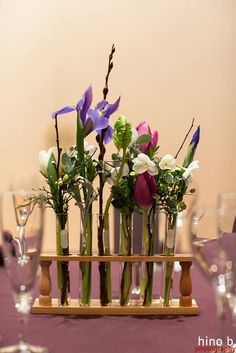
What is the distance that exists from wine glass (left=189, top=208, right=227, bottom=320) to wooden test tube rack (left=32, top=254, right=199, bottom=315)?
0.21m

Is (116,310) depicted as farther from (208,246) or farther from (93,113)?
(93,113)

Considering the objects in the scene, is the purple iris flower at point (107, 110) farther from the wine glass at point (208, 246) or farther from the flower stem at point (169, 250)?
the wine glass at point (208, 246)

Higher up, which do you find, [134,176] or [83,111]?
[83,111]

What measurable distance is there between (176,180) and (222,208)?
0.85ft

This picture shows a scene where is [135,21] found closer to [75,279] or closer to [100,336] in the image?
[75,279]

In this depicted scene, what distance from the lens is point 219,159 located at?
3.65m

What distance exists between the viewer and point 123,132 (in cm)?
105

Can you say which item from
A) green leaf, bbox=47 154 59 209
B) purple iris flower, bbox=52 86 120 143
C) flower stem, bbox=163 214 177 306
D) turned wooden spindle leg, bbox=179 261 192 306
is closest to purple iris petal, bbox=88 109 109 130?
purple iris flower, bbox=52 86 120 143

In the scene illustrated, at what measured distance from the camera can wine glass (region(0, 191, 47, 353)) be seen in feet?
2.66

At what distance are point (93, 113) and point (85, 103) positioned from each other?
40mm

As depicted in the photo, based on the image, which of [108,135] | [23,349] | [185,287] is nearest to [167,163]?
[108,135]

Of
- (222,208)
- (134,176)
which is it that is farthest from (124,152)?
(222,208)

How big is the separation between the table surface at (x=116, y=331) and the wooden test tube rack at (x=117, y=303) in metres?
0.02

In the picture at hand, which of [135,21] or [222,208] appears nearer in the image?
[222,208]
